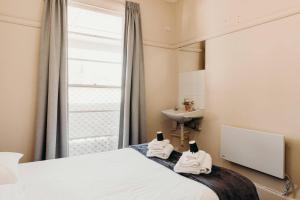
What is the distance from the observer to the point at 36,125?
2.59 metres

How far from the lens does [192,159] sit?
1.81m

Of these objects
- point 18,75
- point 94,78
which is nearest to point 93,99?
point 94,78

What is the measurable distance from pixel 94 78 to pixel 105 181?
182 cm

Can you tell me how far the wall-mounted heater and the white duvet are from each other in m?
1.10

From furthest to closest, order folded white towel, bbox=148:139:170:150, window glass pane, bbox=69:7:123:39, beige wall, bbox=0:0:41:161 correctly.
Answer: window glass pane, bbox=69:7:123:39 < beige wall, bbox=0:0:41:161 < folded white towel, bbox=148:139:170:150

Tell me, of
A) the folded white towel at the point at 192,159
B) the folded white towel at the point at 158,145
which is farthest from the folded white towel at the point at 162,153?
the folded white towel at the point at 192,159

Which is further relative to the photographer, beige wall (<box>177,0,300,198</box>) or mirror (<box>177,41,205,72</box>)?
mirror (<box>177,41,205,72</box>)

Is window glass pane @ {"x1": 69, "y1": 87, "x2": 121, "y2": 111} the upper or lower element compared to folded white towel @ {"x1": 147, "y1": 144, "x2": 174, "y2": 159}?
upper

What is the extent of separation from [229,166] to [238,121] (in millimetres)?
632

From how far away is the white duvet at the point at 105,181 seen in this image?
1.41 m

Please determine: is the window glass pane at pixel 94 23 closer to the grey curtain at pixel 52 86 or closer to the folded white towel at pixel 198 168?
the grey curtain at pixel 52 86

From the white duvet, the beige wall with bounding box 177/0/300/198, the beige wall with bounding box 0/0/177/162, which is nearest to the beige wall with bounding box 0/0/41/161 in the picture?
the beige wall with bounding box 0/0/177/162

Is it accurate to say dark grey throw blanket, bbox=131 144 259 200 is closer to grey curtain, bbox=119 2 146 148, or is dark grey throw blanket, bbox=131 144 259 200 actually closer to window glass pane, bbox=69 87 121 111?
grey curtain, bbox=119 2 146 148

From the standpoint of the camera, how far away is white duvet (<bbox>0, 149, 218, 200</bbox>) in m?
1.41
